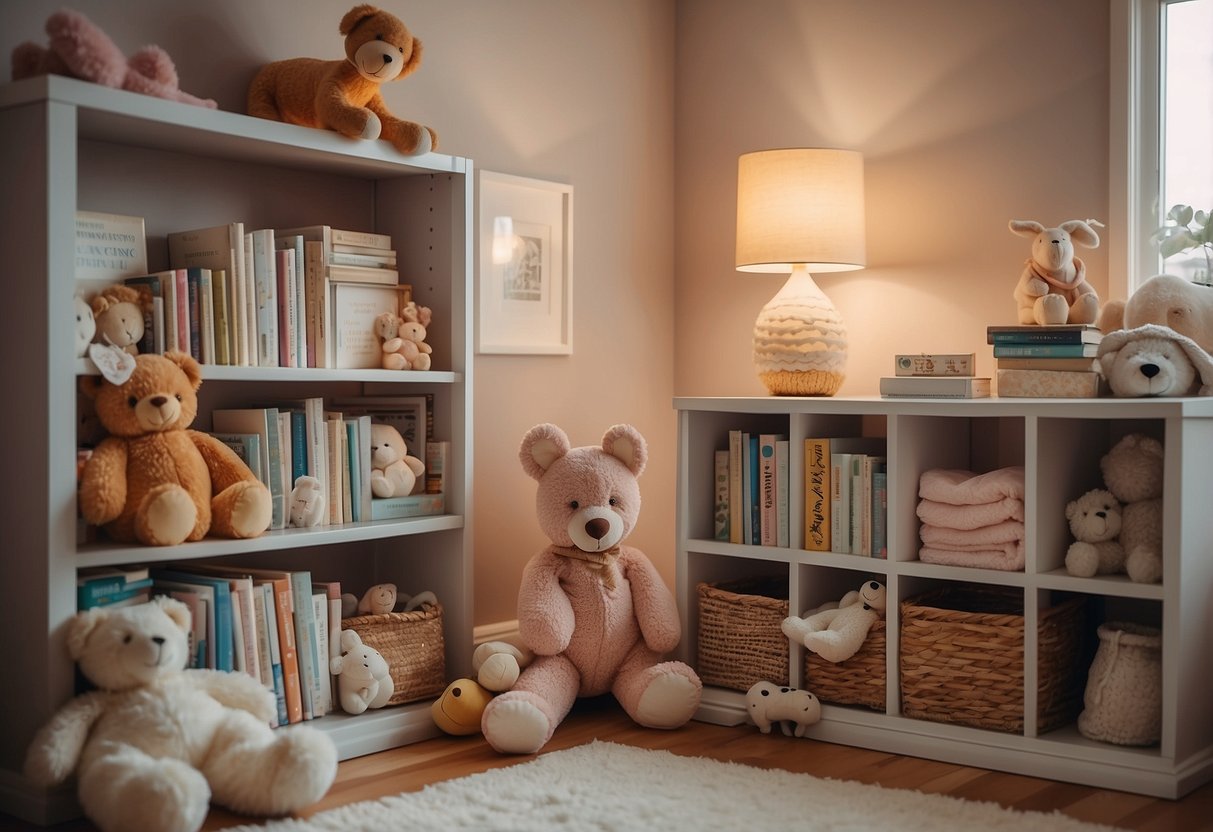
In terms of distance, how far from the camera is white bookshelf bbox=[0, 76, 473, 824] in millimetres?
1975

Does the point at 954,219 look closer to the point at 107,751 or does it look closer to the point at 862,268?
the point at 862,268

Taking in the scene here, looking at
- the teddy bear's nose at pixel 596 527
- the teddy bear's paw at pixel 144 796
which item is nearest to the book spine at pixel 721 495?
the teddy bear's nose at pixel 596 527

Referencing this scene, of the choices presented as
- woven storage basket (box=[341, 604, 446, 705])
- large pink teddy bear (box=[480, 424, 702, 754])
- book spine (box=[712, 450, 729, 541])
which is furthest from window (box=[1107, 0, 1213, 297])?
woven storage basket (box=[341, 604, 446, 705])

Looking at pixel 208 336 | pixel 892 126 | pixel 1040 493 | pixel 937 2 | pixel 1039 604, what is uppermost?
pixel 937 2

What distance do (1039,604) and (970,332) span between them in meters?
0.81

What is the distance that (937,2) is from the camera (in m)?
3.02

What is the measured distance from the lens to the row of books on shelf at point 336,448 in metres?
2.36

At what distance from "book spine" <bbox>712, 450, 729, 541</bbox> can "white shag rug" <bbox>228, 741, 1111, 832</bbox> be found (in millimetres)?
657

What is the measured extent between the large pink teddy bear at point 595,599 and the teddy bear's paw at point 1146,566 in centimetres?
92

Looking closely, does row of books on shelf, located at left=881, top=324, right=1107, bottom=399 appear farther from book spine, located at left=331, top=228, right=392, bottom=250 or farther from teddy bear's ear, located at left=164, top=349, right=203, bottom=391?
teddy bear's ear, located at left=164, top=349, right=203, bottom=391

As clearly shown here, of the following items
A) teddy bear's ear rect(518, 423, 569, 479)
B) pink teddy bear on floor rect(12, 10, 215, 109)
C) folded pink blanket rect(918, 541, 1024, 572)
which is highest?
pink teddy bear on floor rect(12, 10, 215, 109)

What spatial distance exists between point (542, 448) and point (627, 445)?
0.62 feet

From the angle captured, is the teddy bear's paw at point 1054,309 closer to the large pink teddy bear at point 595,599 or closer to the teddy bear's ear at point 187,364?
the large pink teddy bear at point 595,599

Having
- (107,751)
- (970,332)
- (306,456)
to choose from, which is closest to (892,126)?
(970,332)
